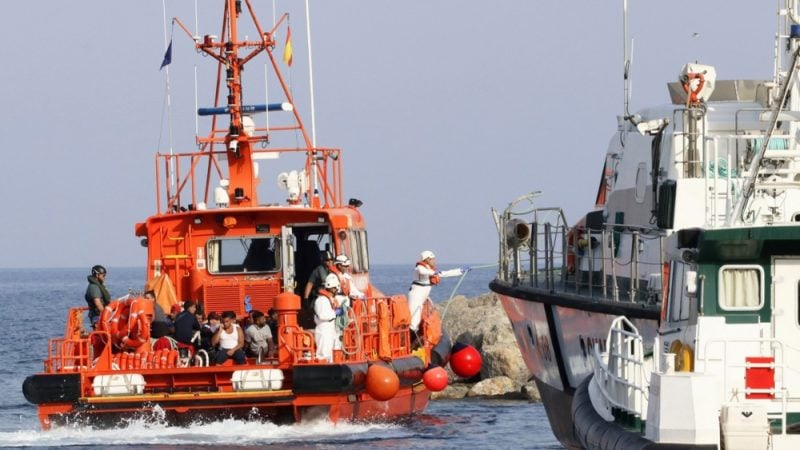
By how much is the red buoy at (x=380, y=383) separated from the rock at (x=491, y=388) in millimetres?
7328

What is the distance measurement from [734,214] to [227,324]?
26.7ft

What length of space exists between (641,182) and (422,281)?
15.3 ft

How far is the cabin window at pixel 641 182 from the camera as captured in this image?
17719 millimetres

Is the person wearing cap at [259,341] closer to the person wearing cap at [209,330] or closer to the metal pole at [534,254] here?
the person wearing cap at [209,330]

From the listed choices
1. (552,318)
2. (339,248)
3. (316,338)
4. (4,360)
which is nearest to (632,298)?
(552,318)

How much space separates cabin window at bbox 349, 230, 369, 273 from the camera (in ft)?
71.2

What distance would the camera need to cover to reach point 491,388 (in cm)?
2598

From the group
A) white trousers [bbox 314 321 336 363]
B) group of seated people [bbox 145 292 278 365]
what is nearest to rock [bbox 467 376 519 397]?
group of seated people [bbox 145 292 278 365]

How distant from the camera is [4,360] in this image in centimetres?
3691

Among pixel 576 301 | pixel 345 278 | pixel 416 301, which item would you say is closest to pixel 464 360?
pixel 416 301

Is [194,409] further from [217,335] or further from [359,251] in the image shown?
[359,251]

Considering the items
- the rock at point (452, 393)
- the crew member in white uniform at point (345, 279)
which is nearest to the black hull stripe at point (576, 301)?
the crew member in white uniform at point (345, 279)

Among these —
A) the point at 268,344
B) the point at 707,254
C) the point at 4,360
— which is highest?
the point at 707,254

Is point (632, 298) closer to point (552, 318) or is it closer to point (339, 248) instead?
point (552, 318)
